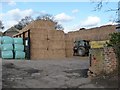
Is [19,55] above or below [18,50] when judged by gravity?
below

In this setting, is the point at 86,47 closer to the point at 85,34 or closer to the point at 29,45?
the point at 29,45

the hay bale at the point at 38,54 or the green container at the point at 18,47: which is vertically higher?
the green container at the point at 18,47

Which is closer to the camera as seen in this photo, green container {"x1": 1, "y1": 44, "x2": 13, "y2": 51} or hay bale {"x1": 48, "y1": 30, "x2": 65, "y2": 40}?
green container {"x1": 1, "y1": 44, "x2": 13, "y2": 51}

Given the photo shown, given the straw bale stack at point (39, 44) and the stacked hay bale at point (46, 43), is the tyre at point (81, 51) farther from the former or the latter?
the straw bale stack at point (39, 44)

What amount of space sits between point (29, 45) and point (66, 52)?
546 cm

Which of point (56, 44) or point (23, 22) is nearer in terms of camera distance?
point (56, 44)

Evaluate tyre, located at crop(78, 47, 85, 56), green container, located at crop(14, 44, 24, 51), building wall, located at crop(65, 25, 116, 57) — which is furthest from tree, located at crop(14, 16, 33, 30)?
green container, located at crop(14, 44, 24, 51)

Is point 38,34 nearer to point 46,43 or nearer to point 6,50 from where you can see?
point 46,43

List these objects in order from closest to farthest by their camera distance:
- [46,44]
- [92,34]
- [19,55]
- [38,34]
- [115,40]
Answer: [115,40] < [19,55] < [38,34] < [46,44] < [92,34]

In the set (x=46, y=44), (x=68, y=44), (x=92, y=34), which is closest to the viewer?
(x=46, y=44)

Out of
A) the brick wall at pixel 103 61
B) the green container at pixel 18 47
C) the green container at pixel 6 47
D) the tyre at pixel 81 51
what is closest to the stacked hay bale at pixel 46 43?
the green container at pixel 18 47

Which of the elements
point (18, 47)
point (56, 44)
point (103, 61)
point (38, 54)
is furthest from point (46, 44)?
point (103, 61)

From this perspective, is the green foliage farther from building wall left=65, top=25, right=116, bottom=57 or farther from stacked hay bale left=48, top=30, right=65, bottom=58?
building wall left=65, top=25, right=116, bottom=57

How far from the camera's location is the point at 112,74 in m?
12.3
